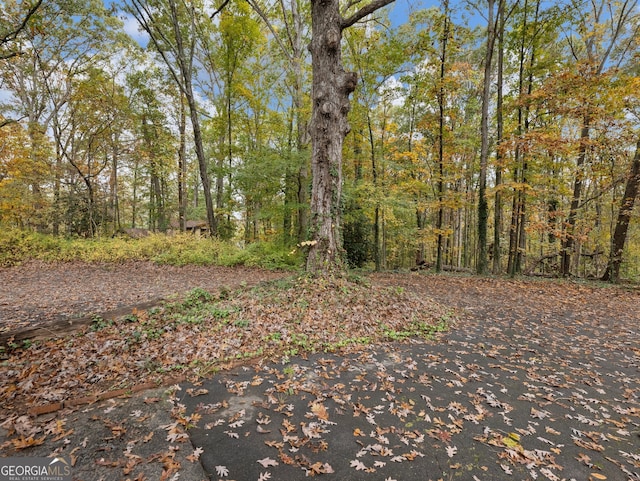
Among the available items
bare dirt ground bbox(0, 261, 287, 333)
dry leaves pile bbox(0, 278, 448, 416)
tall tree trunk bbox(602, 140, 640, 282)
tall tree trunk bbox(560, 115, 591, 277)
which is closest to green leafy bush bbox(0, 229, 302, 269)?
bare dirt ground bbox(0, 261, 287, 333)

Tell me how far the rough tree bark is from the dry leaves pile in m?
1.04

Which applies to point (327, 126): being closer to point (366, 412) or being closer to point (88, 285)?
point (366, 412)

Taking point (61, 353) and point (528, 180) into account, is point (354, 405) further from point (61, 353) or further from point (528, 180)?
point (528, 180)

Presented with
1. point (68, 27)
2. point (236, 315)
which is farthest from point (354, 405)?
point (68, 27)

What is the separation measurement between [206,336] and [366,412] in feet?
10.0

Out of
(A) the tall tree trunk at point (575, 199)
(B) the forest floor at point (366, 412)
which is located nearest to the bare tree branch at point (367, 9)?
(B) the forest floor at point (366, 412)

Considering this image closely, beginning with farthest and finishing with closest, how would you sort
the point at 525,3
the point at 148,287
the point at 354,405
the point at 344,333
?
the point at 525,3
the point at 148,287
the point at 344,333
the point at 354,405

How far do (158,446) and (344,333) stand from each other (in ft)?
11.2

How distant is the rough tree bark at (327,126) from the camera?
7.17 m

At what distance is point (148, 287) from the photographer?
8422 millimetres

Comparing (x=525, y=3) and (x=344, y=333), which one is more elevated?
(x=525, y=3)

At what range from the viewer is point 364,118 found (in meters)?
13.9

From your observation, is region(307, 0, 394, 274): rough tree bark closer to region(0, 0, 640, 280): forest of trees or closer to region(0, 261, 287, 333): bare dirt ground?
region(0, 0, 640, 280): forest of trees

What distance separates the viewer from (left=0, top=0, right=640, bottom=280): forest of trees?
1084 centimetres
